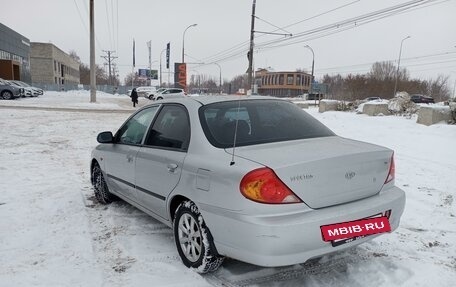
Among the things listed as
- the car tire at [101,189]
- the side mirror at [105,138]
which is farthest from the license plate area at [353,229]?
the car tire at [101,189]

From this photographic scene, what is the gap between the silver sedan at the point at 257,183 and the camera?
2686 millimetres

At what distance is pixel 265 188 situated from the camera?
2682mm

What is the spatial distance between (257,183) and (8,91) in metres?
34.0

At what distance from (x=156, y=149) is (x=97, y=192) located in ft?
6.44

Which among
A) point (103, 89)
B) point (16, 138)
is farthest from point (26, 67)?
point (16, 138)

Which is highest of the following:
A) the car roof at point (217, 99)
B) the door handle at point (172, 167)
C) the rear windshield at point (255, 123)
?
the car roof at point (217, 99)

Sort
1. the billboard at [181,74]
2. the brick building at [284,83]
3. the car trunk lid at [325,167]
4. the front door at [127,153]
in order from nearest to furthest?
1. the car trunk lid at [325,167]
2. the front door at [127,153]
3. the billboard at [181,74]
4. the brick building at [284,83]

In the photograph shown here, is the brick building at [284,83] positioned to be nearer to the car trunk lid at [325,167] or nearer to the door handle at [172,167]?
the door handle at [172,167]

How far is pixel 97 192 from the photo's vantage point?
532 centimetres

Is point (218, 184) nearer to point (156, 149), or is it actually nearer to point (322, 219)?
point (322, 219)

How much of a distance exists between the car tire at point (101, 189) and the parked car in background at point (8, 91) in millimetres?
30398

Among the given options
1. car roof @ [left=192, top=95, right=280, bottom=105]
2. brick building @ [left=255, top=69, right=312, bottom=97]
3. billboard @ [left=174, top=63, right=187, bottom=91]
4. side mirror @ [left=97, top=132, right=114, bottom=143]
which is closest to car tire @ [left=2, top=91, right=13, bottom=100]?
billboard @ [left=174, top=63, right=187, bottom=91]

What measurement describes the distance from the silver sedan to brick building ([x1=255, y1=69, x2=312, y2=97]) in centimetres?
10226

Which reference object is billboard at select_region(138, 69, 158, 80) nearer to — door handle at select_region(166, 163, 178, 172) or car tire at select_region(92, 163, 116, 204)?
car tire at select_region(92, 163, 116, 204)
